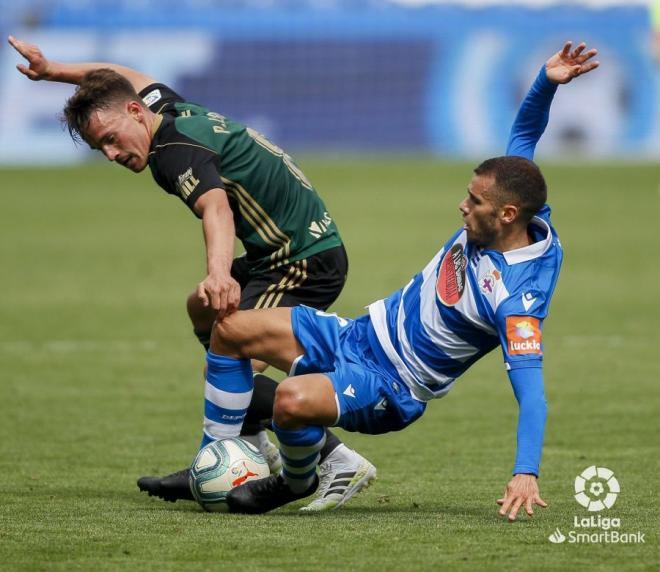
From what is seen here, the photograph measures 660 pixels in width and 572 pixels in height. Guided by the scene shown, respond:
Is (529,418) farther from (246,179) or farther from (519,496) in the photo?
(246,179)

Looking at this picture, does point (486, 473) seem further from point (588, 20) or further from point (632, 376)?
point (588, 20)

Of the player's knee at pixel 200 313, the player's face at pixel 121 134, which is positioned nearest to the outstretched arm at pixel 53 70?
the player's face at pixel 121 134

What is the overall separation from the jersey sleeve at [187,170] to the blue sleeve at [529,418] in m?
1.73

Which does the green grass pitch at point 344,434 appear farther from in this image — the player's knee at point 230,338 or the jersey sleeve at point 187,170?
the jersey sleeve at point 187,170

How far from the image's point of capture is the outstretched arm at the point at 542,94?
6.34 metres

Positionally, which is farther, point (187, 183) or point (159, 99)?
point (159, 99)

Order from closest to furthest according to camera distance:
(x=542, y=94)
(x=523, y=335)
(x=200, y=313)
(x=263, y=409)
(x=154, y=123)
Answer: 1. (x=523, y=335)
2. (x=542, y=94)
3. (x=154, y=123)
4. (x=263, y=409)
5. (x=200, y=313)

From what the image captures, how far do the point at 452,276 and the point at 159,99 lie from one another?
2115 millimetres

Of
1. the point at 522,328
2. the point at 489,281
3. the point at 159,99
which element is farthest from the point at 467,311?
the point at 159,99

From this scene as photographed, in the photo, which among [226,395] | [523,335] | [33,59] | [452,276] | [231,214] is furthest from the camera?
[33,59]

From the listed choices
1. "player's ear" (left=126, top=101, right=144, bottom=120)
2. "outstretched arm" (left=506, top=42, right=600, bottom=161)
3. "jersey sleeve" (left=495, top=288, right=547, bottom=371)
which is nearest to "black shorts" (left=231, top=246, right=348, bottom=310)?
"player's ear" (left=126, top=101, right=144, bottom=120)

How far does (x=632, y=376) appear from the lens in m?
10.4

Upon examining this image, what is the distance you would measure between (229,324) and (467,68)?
122ft

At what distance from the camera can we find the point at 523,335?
5.58 metres
